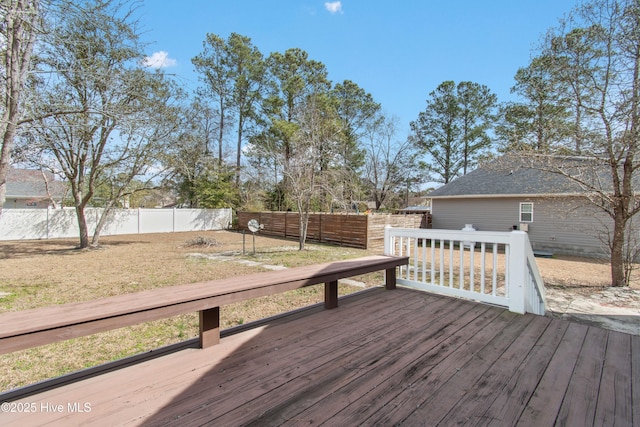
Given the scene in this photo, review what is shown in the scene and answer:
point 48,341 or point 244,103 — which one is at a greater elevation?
point 244,103

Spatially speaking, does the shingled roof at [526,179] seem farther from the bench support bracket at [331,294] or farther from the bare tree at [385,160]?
the bare tree at [385,160]

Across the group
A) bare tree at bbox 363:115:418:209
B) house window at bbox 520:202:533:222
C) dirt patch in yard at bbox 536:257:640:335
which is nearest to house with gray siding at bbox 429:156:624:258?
house window at bbox 520:202:533:222

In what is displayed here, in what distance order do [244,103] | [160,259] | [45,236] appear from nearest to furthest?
[160,259] → [45,236] → [244,103]

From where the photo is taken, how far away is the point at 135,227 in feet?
53.0

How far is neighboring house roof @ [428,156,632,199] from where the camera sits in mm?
5883

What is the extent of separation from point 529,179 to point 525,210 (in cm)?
132

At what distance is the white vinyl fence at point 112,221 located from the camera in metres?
12.9

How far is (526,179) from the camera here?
12055mm

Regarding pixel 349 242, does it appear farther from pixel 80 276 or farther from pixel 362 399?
pixel 362 399

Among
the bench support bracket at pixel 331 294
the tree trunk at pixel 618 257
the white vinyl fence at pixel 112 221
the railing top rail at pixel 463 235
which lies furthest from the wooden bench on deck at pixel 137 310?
the white vinyl fence at pixel 112 221

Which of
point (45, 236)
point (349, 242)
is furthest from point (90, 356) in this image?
point (45, 236)

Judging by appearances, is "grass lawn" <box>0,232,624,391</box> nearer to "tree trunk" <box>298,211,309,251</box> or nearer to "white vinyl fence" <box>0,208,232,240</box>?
"tree trunk" <box>298,211,309,251</box>

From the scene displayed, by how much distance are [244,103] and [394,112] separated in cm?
1084

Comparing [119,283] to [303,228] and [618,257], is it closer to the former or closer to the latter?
[303,228]
